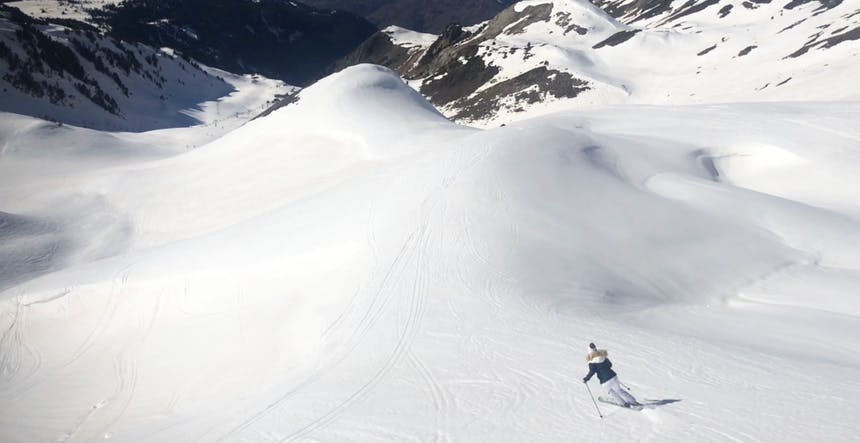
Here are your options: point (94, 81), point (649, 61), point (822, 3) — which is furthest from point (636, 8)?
point (94, 81)

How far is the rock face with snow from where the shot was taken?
229 feet

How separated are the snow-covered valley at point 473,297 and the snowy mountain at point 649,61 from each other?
24106mm

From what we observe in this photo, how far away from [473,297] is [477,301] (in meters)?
0.25

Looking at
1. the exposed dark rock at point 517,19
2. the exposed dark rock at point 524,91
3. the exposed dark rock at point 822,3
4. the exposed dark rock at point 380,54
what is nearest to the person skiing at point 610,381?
the exposed dark rock at point 524,91

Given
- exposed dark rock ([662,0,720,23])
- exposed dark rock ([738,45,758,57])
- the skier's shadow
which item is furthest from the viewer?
exposed dark rock ([662,0,720,23])

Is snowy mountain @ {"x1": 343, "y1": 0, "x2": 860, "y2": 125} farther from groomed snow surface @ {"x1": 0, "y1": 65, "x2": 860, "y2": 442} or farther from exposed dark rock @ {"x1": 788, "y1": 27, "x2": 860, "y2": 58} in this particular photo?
groomed snow surface @ {"x1": 0, "y1": 65, "x2": 860, "y2": 442}

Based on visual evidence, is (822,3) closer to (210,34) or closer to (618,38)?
(618,38)

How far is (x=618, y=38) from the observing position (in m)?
79.9

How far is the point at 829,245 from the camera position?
61.6 feet

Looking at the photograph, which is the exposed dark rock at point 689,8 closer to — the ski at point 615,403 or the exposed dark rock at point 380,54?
the exposed dark rock at point 380,54

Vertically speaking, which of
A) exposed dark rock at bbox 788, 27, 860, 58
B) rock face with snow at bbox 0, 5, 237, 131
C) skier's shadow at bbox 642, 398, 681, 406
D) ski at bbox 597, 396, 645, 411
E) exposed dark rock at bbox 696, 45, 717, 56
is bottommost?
exposed dark rock at bbox 788, 27, 860, 58

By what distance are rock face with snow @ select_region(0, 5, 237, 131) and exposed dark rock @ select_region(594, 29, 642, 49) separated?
2581 inches

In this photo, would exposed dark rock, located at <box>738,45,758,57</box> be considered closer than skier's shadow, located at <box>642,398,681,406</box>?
No

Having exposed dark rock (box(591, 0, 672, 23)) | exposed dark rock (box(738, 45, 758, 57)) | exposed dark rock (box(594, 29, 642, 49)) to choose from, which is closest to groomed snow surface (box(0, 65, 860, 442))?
exposed dark rock (box(738, 45, 758, 57))
